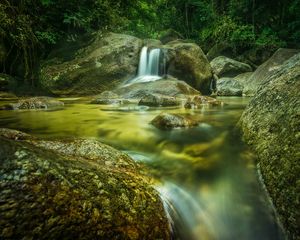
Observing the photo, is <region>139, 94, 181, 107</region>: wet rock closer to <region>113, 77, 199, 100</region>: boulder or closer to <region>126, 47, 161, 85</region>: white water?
<region>113, 77, 199, 100</region>: boulder

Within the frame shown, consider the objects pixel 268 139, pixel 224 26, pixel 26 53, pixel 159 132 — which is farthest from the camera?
pixel 224 26

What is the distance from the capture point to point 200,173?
8.80 feet

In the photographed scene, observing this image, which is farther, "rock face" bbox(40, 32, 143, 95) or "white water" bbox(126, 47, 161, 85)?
"white water" bbox(126, 47, 161, 85)

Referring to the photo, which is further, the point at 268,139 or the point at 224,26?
the point at 224,26

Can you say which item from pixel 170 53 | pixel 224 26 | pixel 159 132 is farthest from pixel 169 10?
A: pixel 159 132

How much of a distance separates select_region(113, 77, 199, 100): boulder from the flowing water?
179 inches

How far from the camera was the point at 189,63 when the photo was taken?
1166cm

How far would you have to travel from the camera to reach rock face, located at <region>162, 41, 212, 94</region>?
11.6m

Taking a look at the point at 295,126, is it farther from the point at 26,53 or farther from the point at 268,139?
the point at 26,53

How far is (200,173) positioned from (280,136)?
2.52ft

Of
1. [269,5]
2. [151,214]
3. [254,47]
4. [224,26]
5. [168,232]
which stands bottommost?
[168,232]

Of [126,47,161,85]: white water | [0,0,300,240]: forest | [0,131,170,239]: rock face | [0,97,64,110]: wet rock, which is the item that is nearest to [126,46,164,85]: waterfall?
[126,47,161,85]: white water

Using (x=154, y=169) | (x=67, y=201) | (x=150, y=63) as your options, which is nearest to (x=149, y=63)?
(x=150, y=63)

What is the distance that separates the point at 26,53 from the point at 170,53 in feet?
18.0
